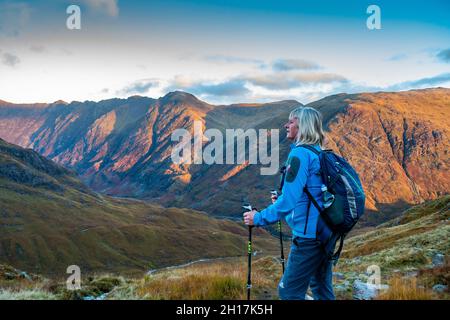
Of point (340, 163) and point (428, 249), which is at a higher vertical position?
point (340, 163)

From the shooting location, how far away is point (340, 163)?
6.90m

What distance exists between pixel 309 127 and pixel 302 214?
1457 mm

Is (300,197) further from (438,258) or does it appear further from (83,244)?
(83,244)

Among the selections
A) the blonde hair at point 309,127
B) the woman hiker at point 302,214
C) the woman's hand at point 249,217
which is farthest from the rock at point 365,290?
the blonde hair at point 309,127

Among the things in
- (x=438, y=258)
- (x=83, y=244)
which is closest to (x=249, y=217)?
(x=438, y=258)

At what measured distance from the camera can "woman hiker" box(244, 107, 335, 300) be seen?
21.7 feet

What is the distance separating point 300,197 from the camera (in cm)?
671

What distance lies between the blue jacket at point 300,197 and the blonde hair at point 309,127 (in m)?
0.27

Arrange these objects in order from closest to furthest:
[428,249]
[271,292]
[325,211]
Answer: [325,211]
[271,292]
[428,249]

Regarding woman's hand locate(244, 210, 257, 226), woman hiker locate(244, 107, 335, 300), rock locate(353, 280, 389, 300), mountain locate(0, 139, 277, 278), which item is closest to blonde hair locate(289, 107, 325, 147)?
woman hiker locate(244, 107, 335, 300)

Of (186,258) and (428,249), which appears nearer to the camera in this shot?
(428,249)
